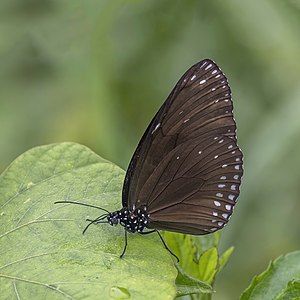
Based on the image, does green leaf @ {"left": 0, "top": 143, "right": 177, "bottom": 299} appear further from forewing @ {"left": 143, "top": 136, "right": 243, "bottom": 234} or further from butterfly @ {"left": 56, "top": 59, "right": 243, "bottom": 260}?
forewing @ {"left": 143, "top": 136, "right": 243, "bottom": 234}

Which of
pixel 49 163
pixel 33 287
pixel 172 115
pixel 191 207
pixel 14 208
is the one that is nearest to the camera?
pixel 33 287

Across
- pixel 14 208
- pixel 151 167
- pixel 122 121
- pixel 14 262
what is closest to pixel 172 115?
pixel 151 167

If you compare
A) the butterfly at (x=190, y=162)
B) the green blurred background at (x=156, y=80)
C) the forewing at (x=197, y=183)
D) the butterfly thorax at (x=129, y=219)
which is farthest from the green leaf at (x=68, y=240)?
the green blurred background at (x=156, y=80)

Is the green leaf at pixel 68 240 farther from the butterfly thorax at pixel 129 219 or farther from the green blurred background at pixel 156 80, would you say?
the green blurred background at pixel 156 80

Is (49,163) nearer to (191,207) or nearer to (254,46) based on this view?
(191,207)

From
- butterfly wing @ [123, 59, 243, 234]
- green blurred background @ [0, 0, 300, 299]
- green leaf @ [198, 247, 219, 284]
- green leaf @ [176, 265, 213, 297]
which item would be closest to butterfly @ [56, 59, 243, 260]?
butterfly wing @ [123, 59, 243, 234]

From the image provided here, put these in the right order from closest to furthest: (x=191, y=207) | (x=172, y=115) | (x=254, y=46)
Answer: (x=172, y=115), (x=191, y=207), (x=254, y=46)
